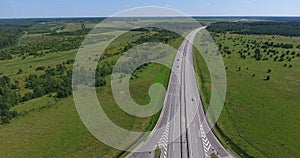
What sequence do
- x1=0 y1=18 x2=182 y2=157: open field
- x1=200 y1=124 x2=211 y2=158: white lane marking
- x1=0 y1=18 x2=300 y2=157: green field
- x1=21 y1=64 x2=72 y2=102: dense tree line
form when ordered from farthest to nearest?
x1=21 y1=64 x2=72 y2=102: dense tree line → x1=0 y1=18 x2=300 y2=157: green field → x1=0 y1=18 x2=182 y2=157: open field → x1=200 y1=124 x2=211 y2=158: white lane marking

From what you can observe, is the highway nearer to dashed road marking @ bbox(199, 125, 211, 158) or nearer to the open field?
dashed road marking @ bbox(199, 125, 211, 158)

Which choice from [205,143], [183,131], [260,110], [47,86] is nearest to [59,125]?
[183,131]

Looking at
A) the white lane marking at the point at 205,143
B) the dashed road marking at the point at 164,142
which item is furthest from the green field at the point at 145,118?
the dashed road marking at the point at 164,142

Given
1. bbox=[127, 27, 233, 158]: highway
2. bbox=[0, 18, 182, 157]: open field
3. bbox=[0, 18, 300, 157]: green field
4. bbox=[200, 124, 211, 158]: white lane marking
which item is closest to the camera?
bbox=[127, 27, 233, 158]: highway

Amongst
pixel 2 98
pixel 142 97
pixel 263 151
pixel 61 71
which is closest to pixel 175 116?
pixel 142 97

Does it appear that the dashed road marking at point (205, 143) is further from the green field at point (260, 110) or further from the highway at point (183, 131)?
the green field at point (260, 110)

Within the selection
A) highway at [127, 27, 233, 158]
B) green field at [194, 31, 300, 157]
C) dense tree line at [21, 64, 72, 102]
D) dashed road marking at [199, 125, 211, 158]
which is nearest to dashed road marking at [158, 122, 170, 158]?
highway at [127, 27, 233, 158]

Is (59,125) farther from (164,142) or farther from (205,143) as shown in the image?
(205,143)
